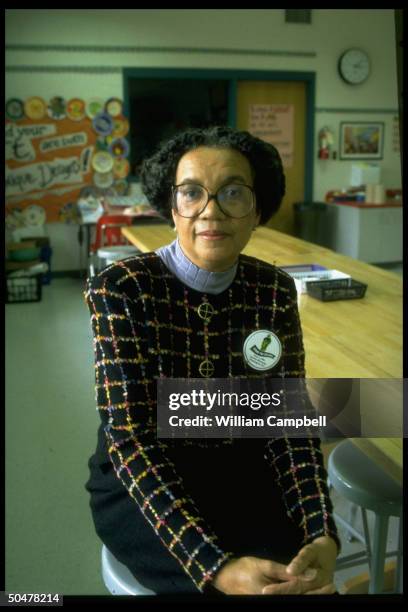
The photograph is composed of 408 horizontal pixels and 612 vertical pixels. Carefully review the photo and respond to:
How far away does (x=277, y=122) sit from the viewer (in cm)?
552

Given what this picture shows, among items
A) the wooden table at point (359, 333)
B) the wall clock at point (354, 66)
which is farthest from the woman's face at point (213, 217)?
the wall clock at point (354, 66)

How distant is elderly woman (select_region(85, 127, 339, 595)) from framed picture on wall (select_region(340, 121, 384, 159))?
5.28 meters

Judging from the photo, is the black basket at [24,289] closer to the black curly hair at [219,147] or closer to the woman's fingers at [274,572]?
the black curly hair at [219,147]

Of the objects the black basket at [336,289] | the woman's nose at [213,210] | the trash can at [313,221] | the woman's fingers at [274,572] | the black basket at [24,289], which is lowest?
the woman's fingers at [274,572]

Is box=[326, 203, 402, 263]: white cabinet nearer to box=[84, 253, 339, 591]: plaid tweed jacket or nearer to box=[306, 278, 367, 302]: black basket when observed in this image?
box=[306, 278, 367, 302]: black basket

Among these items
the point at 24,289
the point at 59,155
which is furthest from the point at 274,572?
the point at 59,155

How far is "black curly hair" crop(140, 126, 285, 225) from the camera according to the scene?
0.96 metres

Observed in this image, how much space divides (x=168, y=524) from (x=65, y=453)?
1569 mm

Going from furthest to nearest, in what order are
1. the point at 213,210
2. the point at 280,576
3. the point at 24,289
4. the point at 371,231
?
the point at 371,231 < the point at 24,289 < the point at 213,210 < the point at 280,576

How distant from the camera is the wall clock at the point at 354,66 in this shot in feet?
18.7

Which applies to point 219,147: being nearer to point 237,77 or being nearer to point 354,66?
point 237,77

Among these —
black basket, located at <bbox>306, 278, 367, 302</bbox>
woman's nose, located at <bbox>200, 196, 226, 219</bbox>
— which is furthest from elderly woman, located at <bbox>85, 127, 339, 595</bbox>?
black basket, located at <bbox>306, 278, 367, 302</bbox>

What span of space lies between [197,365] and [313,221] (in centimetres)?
498

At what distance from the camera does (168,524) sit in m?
0.89
